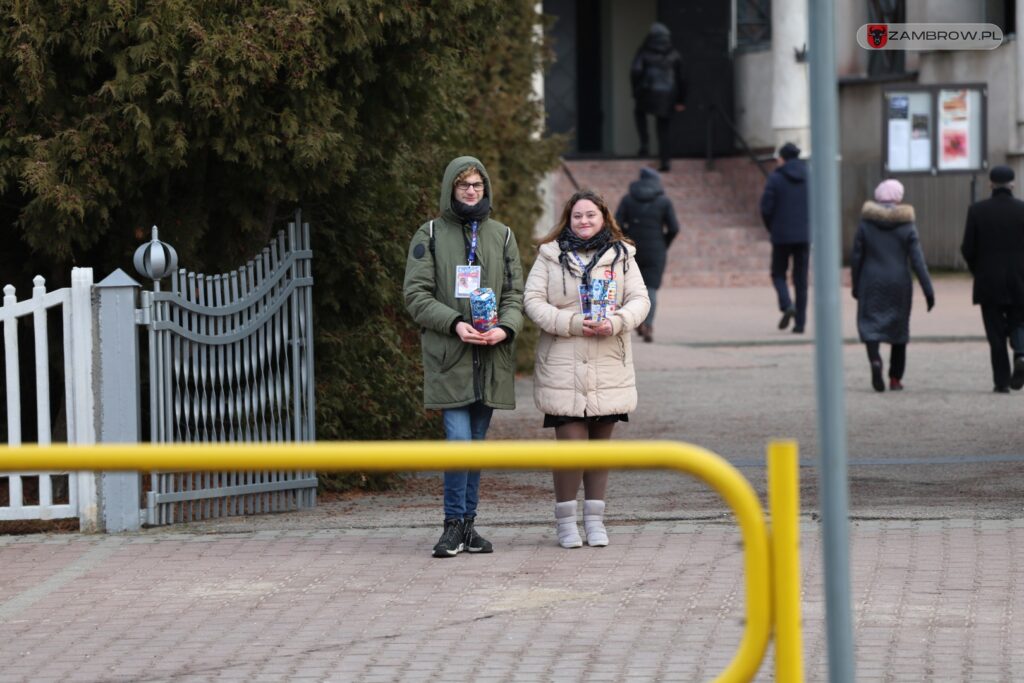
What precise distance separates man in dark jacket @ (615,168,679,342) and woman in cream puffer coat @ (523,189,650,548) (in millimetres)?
9407

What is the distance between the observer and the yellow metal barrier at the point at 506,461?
3.80 metres

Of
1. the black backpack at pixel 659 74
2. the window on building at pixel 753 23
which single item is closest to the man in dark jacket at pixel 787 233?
the black backpack at pixel 659 74

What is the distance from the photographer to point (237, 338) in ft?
28.7

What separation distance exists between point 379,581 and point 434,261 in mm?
1468

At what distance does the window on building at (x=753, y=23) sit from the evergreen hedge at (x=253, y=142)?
58.6 ft

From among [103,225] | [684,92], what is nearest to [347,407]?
[103,225]

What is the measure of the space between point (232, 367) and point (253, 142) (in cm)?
107

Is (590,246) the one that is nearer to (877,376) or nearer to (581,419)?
(581,419)

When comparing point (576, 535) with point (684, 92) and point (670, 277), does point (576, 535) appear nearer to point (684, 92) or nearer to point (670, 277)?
point (670, 277)

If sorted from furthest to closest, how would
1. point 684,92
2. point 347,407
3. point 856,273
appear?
point 684,92 < point 856,273 < point 347,407

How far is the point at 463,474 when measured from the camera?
7840 mm

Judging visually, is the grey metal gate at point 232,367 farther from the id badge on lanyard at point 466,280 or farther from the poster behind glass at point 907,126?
the poster behind glass at point 907,126

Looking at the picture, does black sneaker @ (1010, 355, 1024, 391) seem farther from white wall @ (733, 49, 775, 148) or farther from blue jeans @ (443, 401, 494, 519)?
white wall @ (733, 49, 775, 148)

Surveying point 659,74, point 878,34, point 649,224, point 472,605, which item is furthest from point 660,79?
point 472,605
